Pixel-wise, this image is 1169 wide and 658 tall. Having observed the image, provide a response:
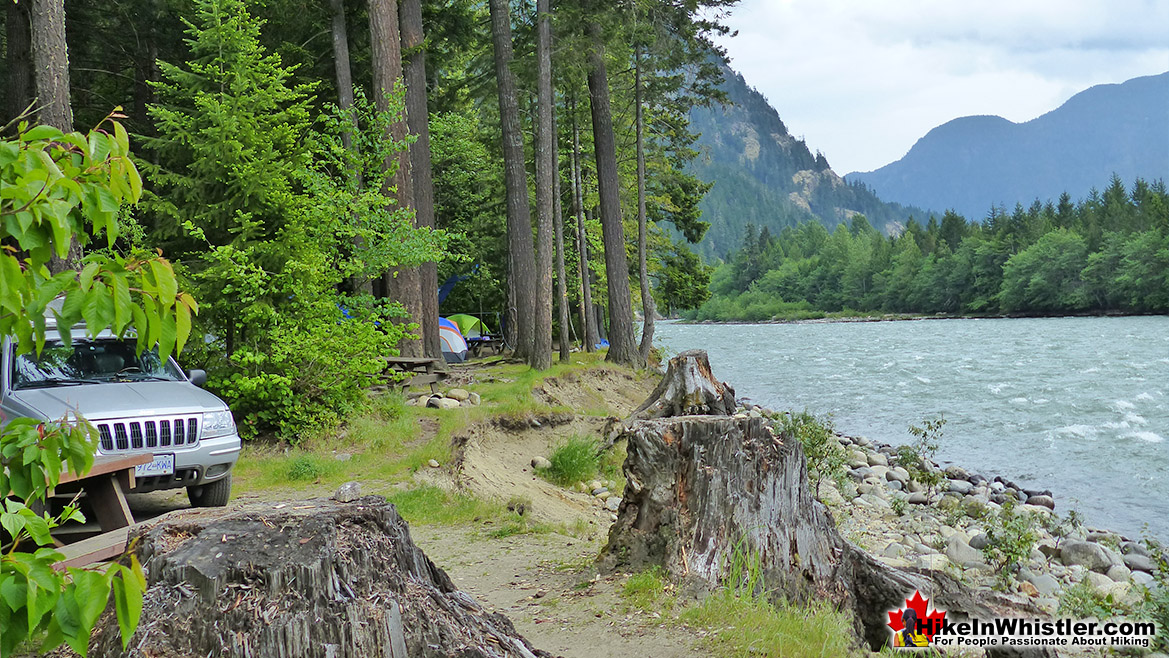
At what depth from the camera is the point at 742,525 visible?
5.76m

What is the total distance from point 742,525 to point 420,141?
1510cm

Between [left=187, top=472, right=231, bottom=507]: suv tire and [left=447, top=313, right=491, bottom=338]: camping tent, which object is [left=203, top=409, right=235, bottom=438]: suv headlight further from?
[left=447, top=313, right=491, bottom=338]: camping tent

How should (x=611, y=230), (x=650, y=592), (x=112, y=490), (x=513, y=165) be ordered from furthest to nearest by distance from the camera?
1. (x=611, y=230)
2. (x=513, y=165)
3. (x=112, y=490)
4. (x=650, y=592)

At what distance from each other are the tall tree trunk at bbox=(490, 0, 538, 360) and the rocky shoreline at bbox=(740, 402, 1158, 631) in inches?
334

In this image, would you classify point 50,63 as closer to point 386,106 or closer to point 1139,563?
point 386,106

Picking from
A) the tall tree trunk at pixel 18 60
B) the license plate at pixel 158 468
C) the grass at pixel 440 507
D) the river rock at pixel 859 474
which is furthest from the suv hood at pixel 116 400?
the river rock at pixel 859 474

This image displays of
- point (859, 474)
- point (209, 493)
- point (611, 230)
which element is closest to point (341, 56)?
point (611, 230)

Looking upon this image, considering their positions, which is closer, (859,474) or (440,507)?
(440,507)

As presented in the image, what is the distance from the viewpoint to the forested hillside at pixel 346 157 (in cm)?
1183

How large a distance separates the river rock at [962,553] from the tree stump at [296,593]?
326 inches

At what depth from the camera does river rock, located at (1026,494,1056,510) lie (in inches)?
574

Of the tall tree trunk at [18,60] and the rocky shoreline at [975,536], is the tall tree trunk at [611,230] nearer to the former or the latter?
the rocky shoreline at [975,536]

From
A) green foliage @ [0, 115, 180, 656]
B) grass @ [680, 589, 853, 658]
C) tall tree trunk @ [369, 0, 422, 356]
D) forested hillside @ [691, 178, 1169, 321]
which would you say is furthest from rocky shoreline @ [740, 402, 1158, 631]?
forested hillside @ [691, 178, 1169, 321]

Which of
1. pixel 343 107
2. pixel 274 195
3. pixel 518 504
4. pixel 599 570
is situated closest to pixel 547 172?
pixel 343 107
